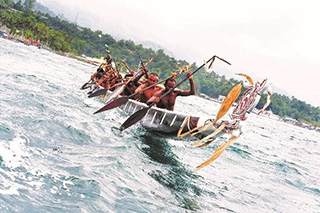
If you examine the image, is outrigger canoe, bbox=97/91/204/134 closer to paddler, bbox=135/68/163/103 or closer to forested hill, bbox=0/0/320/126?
paddler, bbox=135/68/163/103

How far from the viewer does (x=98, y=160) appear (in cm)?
698

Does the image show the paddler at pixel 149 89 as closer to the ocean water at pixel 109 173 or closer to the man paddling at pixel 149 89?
the man paddling at pixel 149 89

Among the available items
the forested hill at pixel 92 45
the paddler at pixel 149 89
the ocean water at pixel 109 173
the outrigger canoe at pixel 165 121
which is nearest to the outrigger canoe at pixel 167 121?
the outrigger canoe at pixel 165 121

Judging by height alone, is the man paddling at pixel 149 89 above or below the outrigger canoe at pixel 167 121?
above

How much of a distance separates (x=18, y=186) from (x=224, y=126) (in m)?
4.19

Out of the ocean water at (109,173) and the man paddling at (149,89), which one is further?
the man paddling at (149,89)

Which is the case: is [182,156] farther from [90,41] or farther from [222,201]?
[90,41]

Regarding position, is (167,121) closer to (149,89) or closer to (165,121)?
(165,121)

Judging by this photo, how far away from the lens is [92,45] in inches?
5025

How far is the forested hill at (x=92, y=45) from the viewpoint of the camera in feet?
286

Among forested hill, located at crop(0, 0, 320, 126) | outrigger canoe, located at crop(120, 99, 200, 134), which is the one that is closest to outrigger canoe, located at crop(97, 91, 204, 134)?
outrigger canoe, located at crop(120, 99, 200, 134)

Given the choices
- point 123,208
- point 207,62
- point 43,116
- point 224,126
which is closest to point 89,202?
point 123,208

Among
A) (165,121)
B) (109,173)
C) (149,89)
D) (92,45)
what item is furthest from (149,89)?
(92,45)

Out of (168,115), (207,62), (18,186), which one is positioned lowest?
(18,186)
